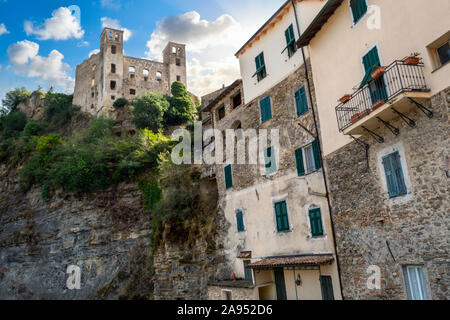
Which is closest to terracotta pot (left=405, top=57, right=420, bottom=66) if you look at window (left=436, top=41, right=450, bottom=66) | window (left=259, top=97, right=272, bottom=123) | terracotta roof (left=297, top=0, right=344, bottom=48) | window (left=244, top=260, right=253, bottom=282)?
window (left=436, top=41, right=450, bottom=66)

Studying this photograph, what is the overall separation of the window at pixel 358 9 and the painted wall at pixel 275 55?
3606 millimetres

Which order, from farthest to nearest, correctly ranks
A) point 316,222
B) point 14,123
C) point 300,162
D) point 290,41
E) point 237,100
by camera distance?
point 14,123
point 237,100
point 290,41
point 300,162
point 316,222

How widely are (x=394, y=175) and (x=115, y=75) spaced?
135 ft

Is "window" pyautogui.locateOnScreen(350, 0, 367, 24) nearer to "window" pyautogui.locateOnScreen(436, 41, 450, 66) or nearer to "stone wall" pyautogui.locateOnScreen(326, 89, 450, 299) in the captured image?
"window" pyautogui.locateOnScreen(436, 41, 450, 66)

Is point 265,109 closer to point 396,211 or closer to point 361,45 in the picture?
point 361,45

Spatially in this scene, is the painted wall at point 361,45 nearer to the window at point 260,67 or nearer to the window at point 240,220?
the window at point 260,67

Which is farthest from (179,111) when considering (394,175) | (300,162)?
(394,175)

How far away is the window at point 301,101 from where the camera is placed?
14.8 m

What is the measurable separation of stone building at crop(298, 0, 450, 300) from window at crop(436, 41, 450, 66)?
26 mm

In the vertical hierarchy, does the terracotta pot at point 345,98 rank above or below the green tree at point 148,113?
below

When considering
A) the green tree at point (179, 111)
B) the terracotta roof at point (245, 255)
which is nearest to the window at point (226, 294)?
the terracotta roof at point (245, 255)

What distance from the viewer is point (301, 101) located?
15.0 m

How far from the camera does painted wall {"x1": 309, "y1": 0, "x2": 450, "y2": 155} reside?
8.93 meters

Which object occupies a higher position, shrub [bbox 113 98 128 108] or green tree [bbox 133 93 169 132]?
shrub [bbox 113 98 128 108]
